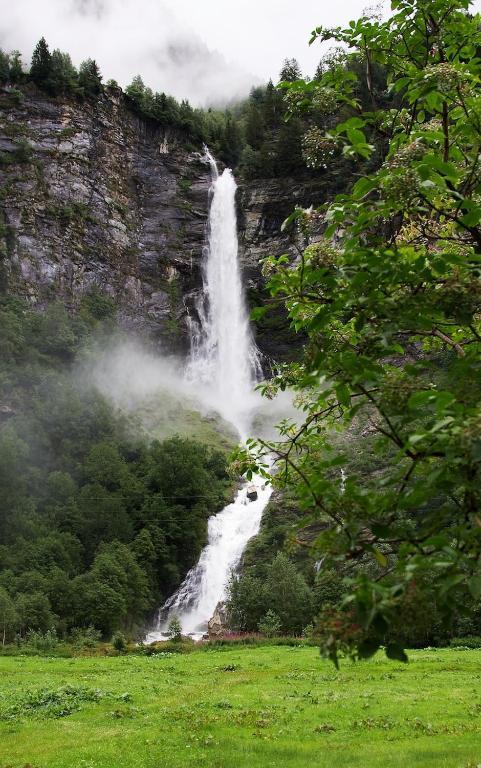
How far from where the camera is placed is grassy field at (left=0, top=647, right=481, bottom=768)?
8.95 metres

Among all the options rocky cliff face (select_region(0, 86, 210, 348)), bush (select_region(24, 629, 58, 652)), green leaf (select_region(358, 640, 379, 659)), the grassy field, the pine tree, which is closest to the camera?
green leaf (select_region(358, 640, 379, 659))

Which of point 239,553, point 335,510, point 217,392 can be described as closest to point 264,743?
point 335,510

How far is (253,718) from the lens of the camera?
1168 centimetres

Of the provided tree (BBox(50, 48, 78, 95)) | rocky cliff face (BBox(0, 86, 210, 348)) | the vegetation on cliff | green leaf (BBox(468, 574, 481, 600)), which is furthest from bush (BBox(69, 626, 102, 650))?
tree (BBox(50, 48, 78, 95))

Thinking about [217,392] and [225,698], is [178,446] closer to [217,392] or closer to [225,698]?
[217,392]

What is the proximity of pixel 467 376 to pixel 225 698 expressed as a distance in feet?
41.6

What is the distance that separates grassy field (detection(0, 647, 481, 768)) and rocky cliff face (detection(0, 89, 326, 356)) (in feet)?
217

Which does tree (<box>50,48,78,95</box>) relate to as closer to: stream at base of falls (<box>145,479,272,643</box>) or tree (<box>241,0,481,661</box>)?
stream at base of falls (<box>145,479,272,643</box>)

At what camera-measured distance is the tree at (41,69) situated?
285 feet

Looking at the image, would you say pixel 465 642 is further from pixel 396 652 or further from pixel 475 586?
pixel 475 586

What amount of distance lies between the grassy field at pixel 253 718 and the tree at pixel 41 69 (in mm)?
87047

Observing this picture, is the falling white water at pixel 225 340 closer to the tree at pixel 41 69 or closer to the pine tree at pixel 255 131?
the pine tree at pixel 255 131

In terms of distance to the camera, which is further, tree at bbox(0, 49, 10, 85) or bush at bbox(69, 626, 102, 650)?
tree at bbox(0, 49, 10, 85)

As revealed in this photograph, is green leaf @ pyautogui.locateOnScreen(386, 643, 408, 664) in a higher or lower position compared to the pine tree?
lower
